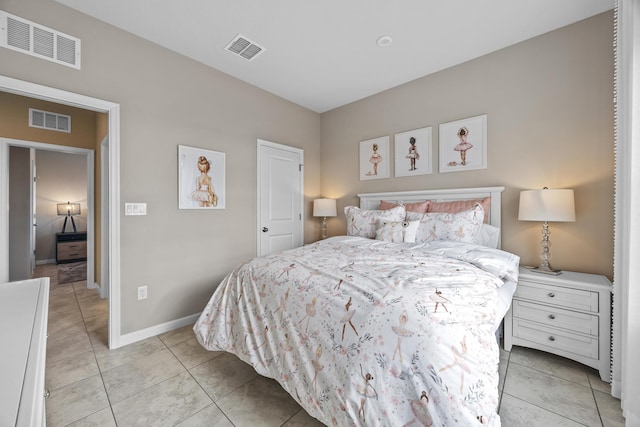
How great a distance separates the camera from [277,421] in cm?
148

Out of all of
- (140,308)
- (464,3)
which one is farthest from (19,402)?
(464,3)

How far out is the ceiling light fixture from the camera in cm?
240

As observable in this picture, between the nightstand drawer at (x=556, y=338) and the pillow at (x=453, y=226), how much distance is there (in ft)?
2.47

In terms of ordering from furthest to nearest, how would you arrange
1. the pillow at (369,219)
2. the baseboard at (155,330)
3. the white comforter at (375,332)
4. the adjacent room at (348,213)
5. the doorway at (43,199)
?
1. the doorway at (43,199)
2. the pillow at (369,219)
3. the baseboard at (155,330)
4. the adjacent room at (348,213)
5. the white comforter at (375,332)

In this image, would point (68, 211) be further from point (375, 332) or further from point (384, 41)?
point (375, 332)

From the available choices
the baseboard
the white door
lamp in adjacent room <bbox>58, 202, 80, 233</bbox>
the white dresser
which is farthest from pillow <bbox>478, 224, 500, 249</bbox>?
lamp in adjacent room <bbox>58, 202, 80, 233</bbox>

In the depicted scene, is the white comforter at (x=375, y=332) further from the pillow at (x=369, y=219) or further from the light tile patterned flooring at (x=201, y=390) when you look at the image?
the pillow at (x=369, y=219)

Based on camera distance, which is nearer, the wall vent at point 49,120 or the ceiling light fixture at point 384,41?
the ceiling light fixture at point 384,41

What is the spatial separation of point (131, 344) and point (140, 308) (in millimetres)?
304

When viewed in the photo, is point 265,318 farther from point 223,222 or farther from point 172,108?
point 172,108

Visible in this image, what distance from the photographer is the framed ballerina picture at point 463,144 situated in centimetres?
268

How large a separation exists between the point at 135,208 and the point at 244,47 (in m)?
1.85

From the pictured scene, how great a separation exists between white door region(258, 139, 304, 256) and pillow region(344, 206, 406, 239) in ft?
3.45

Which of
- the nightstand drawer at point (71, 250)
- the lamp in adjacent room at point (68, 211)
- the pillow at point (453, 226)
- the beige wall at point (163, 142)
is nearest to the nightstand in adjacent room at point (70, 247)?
the nightstand drawer at point (71, 250)
